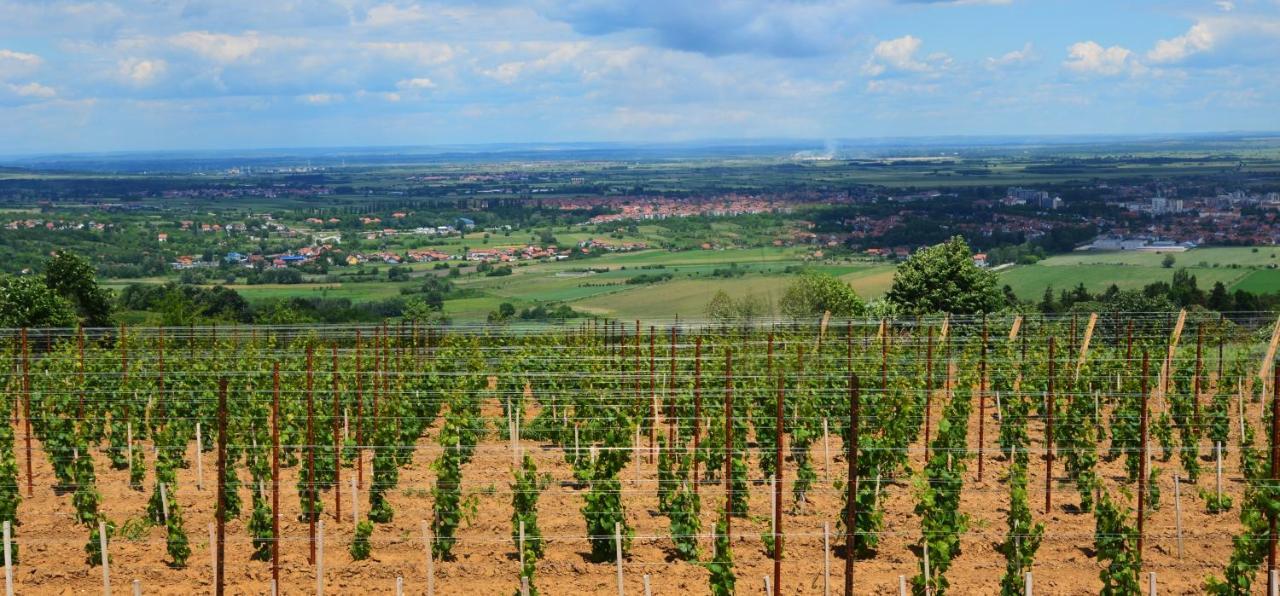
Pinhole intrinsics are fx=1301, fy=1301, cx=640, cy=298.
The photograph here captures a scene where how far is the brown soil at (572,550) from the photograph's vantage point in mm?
11336

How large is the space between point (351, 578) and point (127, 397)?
817cm

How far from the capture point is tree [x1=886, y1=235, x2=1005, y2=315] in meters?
32.7

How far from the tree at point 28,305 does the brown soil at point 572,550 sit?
1456cm

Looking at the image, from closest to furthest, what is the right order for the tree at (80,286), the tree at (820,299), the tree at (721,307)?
the tree at (80,286) < the tree at (820,299) < the tree at (721,307)

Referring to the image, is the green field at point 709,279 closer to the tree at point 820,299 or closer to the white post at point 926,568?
the tree at point 820,299

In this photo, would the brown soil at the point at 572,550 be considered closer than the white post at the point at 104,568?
No

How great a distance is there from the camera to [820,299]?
1474 inches

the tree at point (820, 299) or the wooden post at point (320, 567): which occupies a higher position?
the wooden post at point (320, 567)

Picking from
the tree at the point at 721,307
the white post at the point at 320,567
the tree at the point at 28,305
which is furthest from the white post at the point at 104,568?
the tree at the point at 721,307

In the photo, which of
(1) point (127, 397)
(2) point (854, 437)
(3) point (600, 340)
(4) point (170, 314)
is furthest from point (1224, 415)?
(4) point (170, 314)

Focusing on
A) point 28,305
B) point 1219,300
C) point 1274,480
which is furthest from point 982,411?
point 1219,300

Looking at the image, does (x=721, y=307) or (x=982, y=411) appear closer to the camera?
(x=982, y=411)

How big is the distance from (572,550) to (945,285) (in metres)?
22.3

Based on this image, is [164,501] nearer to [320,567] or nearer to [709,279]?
[320,567]
